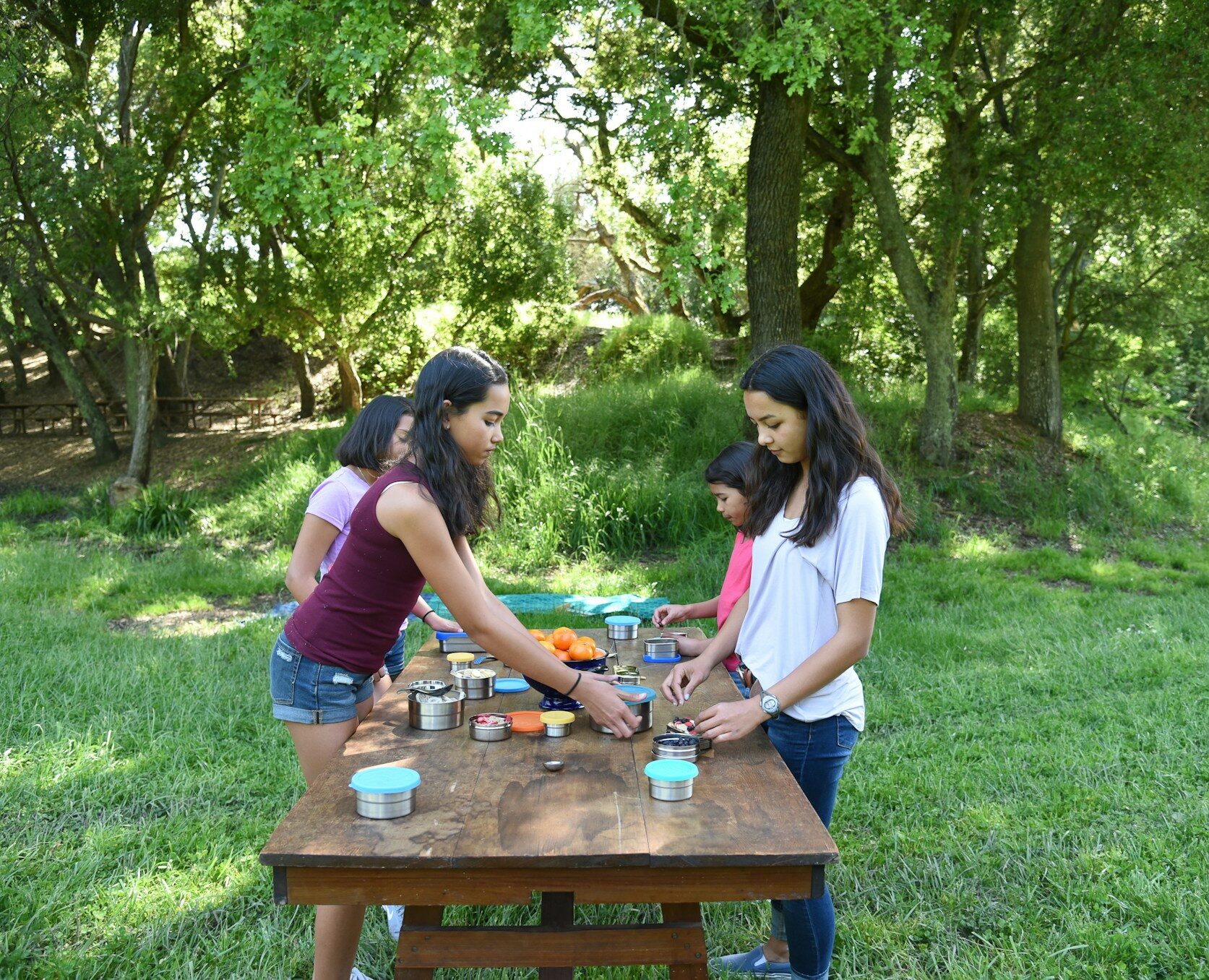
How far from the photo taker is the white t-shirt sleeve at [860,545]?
2441 mm

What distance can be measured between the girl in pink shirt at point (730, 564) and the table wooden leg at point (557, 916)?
1.27 meters

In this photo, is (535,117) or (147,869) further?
(535,117)

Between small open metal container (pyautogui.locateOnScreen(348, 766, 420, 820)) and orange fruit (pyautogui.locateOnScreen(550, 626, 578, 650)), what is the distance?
1064 mm

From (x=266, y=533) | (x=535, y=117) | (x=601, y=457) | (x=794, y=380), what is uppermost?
(x=535, y=117)

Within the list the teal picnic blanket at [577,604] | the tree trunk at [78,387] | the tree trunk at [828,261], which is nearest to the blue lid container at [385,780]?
the teal picnic blanket at [577,604]

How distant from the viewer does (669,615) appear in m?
3.77

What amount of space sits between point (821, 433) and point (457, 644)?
155cm

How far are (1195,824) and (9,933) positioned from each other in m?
4.25

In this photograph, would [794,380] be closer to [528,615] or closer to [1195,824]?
[1195,824]

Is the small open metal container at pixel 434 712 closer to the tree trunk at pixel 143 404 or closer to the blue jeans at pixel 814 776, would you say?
the blue jeans at pixel 814 776

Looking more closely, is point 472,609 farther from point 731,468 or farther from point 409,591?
point 731,468

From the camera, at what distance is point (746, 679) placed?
3.18 meters

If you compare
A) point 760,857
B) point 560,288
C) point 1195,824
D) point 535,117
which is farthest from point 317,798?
point 560,288

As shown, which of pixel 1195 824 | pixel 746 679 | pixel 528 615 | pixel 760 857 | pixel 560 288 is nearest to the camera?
pixel 760 857
